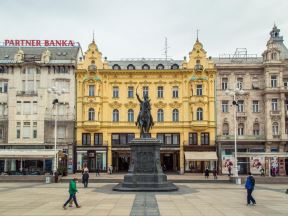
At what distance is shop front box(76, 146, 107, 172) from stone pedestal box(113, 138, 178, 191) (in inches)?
1258

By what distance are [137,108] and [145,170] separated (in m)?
34.2

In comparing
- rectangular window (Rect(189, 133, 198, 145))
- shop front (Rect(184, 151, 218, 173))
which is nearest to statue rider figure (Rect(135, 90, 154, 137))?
shop front (Rect(184, 151, 218, 173))

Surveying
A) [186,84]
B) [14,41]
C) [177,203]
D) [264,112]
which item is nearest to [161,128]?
[186,84]

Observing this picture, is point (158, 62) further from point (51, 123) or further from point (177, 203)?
point (177, 203)

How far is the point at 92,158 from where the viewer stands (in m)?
64.9

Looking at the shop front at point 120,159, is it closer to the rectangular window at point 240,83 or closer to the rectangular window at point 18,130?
the rectangular window at point 18,130

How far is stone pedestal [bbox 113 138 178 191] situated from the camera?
106 ft

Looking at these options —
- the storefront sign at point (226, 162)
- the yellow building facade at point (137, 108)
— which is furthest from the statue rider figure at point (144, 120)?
the storefront sign at point (226, 162)

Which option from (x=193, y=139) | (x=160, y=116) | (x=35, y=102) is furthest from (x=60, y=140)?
(x=193, y=139)

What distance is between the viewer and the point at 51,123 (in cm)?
6562

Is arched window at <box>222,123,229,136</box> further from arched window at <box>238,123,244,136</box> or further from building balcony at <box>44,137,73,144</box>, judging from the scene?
building balcony at <box>44,137,73,144</box>

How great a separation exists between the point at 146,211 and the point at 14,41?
54867 millimetres

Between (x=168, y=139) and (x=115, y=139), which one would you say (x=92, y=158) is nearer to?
(x=115, y=139)

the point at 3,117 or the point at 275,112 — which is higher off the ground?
the point at 275,112
